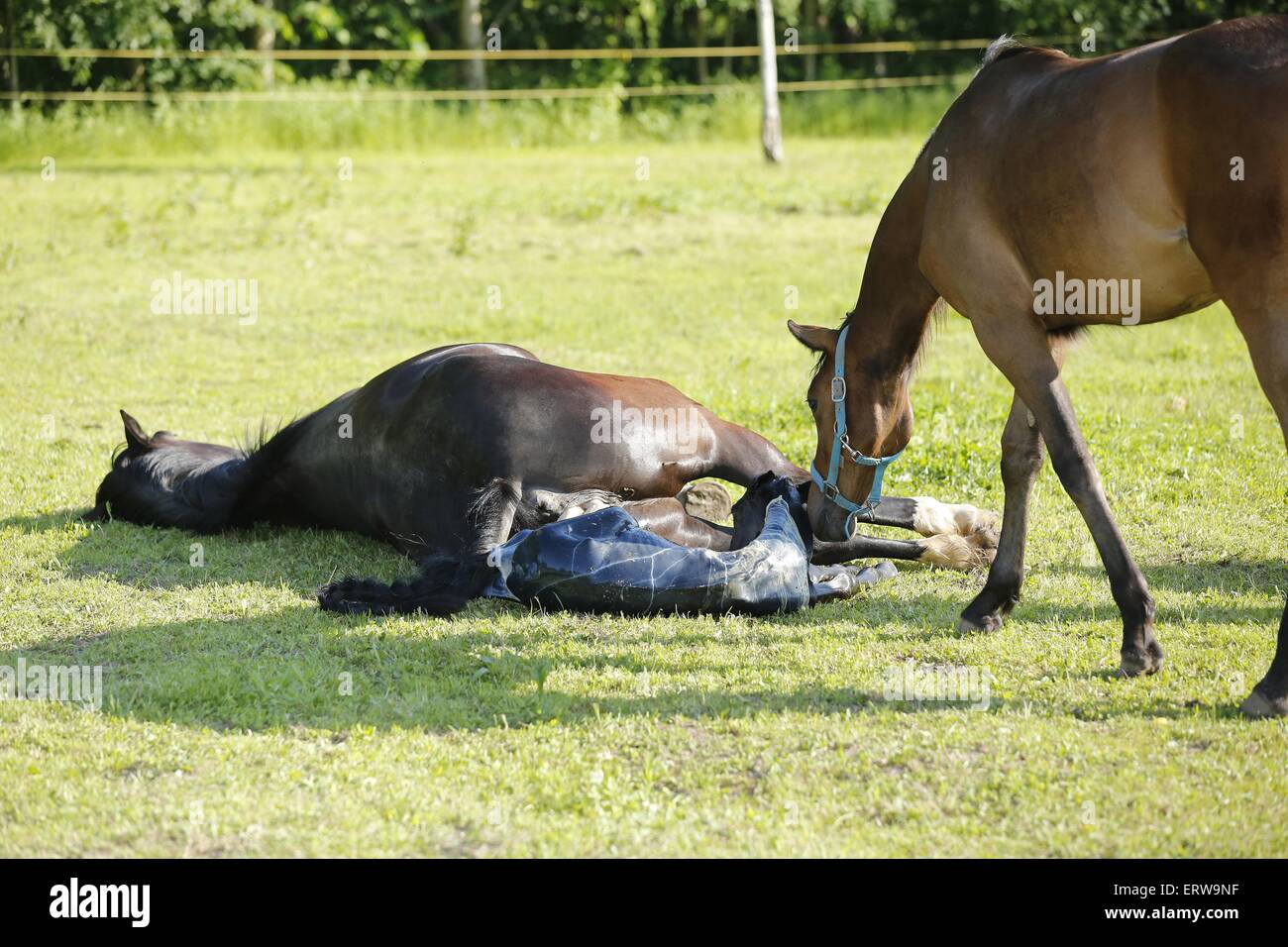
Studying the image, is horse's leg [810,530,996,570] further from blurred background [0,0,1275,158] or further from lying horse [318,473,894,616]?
blurred background [0,0,1275,158]

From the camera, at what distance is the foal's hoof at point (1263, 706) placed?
391 centimetres

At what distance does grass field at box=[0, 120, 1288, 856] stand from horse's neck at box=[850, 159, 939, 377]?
1.01 m

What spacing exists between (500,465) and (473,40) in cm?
2479

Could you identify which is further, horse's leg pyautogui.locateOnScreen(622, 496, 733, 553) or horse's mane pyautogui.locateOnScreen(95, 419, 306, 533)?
horse's mane pyautogui.locateOnScreen(95, 419, 306, 533)

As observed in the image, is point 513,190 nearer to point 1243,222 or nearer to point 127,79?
point 127,79

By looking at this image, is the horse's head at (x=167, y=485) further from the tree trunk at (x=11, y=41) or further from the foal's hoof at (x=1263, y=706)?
the tree trunk at (x=11, y=41)

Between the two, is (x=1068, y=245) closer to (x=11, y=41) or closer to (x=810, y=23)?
(x=11, y=41)

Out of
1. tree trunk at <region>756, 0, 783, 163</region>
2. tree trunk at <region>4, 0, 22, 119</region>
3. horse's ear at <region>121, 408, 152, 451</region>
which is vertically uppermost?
tree trunk at <region>4, 0, 22, 119</region>

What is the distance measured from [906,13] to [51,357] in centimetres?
2679

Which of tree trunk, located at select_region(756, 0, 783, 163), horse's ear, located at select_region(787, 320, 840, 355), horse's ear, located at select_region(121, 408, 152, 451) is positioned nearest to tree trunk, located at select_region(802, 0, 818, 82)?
tree trunk, located at select_region(756, 0, 783, 163)

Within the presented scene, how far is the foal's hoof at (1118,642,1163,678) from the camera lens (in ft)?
14.0

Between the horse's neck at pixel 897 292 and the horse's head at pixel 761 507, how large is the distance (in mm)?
651

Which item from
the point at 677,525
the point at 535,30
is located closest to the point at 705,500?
the point at 677,525

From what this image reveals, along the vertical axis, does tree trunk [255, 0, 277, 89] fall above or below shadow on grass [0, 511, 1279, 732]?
above
